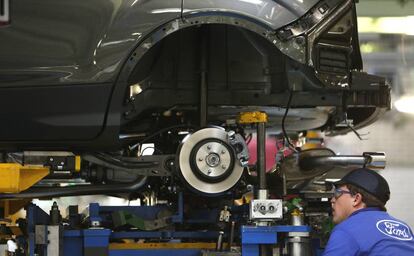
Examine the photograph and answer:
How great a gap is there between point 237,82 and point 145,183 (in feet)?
2.57

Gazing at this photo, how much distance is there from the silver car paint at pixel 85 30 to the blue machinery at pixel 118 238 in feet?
2.60

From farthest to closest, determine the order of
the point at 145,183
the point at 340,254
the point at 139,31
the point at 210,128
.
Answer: the point at 145,183 < the point at 210,128 < the point at 139,31 < the point at 340,254

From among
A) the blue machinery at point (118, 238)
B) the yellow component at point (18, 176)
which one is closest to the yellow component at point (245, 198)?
the blue machinery at point (118, 238)

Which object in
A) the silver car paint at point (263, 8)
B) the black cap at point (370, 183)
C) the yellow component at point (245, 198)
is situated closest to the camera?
the black cap at point (370, 183)

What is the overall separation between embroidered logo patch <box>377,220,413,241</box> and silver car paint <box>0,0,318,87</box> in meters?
1.11

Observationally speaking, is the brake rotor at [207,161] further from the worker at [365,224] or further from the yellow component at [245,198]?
the worker at [365,224]

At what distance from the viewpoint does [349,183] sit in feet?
9.05

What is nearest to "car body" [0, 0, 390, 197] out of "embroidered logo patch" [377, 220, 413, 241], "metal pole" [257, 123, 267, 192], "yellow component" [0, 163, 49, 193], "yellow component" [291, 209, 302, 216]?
"yellow component" [0, 163, 49, 193]

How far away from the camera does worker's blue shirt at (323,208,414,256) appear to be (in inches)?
95.6

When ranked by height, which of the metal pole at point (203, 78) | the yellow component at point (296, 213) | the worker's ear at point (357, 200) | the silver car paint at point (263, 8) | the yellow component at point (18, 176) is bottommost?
the yellow component at point (296, 213)

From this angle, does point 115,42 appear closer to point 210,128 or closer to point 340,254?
point 210,128

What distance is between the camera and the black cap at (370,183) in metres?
2.68

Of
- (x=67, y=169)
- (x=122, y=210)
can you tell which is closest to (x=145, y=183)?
(x=122, y=210)

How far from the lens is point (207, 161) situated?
3.26 meters
